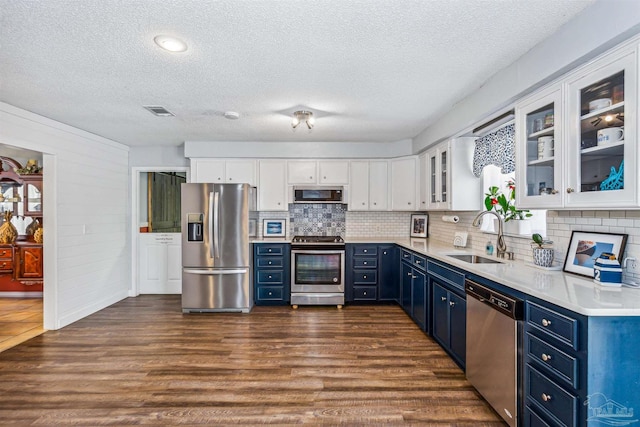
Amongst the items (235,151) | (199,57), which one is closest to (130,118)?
(235,151)

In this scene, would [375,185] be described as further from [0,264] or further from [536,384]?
[0,264]

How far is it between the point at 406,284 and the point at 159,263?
379cm

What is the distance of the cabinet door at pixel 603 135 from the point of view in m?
1.58

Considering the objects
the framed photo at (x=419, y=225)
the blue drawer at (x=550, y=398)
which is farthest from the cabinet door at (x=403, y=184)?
the blue drawer at (x=550, y=398)

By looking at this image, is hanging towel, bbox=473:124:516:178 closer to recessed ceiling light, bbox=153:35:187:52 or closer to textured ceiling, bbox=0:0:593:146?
textured ceiling, bbox=0:0:593:146

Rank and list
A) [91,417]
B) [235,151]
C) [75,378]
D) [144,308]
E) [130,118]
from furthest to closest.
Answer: [235,151], [144,308], [130,118], [75,378], [91,417]

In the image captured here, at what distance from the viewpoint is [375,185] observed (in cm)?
503

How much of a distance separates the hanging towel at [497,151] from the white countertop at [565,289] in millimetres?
950

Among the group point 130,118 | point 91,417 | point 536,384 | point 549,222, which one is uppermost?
point 130,118

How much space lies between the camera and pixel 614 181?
168 centimetres

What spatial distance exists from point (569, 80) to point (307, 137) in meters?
3.20

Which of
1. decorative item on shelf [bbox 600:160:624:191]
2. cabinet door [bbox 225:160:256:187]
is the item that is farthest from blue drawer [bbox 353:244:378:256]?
decorative item on shelf [bbox 600:160:624:191]

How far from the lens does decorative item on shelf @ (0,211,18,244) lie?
17.0 feet

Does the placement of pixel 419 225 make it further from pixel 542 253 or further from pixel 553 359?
pixel 553 359
